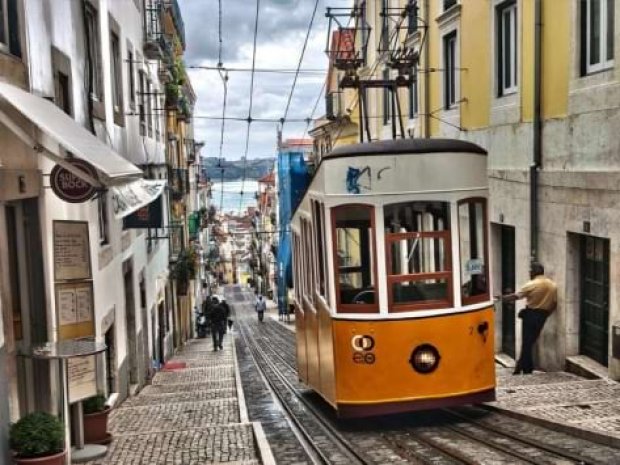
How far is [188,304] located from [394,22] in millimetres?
19195

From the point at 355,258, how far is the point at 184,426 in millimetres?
3383

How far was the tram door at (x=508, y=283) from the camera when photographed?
13.6 meters

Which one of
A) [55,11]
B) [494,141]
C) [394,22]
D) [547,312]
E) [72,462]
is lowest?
[72,462]

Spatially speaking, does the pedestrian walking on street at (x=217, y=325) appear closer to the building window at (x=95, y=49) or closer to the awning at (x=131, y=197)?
the awning at (x=131, y=197)

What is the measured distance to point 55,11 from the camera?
9117 millimetres

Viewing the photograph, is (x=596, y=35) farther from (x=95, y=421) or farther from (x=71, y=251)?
(x=95, y=421)

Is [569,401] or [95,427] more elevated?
[569,401]

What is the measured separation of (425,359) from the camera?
25.5 feet

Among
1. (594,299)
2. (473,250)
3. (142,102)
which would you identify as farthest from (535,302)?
(142,102)

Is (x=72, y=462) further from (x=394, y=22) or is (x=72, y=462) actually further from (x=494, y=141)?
(x=394, y=22)

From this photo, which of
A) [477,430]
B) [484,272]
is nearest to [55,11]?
[484,272]

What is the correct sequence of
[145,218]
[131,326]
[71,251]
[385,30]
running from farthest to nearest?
[385,30] → [131,326] → [145,218] → [71,251]

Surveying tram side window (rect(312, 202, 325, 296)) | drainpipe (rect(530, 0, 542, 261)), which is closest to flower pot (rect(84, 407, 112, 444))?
tram side window (rect(312, 202, 325, 296))

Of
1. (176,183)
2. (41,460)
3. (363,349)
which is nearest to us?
(41,460)
